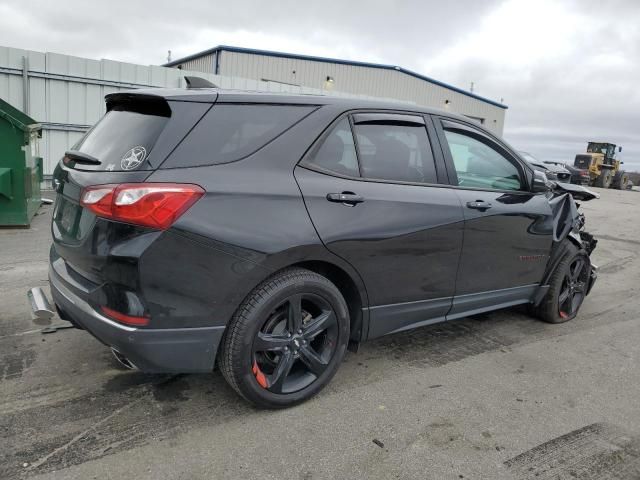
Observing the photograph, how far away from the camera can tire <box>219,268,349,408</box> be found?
2.58m

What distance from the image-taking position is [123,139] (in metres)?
2.62

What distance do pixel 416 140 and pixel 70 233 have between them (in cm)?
210

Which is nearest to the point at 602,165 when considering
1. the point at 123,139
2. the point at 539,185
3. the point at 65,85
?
the point at 65,85

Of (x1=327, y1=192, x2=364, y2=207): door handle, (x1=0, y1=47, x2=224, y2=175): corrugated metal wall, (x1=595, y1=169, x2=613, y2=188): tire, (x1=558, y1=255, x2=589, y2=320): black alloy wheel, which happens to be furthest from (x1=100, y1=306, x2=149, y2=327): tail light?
(x1=595, y1=169, x2=613, y2=188): tire

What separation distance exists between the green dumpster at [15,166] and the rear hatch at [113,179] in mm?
4590

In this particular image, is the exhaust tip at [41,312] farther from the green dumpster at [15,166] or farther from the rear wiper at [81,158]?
the green dumpster at [15,166]

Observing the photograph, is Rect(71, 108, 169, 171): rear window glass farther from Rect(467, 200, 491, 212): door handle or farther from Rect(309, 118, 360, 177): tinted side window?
Rect(467, 200, 491, 212): door handle

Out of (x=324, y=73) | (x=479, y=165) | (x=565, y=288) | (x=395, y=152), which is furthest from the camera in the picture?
(x=324, y=73)

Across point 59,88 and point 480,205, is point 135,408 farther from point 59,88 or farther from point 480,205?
point 59,88

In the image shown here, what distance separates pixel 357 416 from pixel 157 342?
116cm

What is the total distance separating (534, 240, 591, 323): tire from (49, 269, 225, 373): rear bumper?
3070 mm

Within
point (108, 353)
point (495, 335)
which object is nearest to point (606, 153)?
point (495, 335)

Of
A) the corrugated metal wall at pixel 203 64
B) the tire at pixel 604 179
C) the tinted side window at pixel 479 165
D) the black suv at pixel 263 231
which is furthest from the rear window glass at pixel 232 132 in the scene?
the tire at pixel 604 179

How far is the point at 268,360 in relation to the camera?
285 cm
